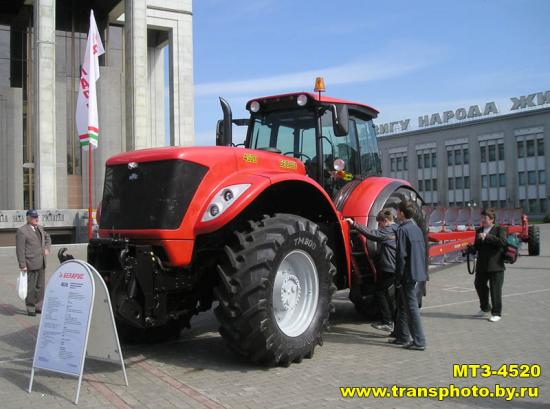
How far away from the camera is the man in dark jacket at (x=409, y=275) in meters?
6.32

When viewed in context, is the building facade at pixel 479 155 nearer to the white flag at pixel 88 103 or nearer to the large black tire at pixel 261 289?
the white flag at pixel 88 103

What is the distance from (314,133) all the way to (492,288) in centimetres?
344

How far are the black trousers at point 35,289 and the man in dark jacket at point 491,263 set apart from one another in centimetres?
699

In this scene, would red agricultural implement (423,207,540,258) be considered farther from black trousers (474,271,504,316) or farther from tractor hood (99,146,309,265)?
tractor hood (99,146,309,265)

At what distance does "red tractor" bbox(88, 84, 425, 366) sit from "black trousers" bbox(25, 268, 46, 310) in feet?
11.6

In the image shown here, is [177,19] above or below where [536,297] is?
above

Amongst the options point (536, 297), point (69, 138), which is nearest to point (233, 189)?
point (536, 297)

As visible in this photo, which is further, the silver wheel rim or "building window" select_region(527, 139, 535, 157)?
"building window" select_region(527, 139, 535, 157)

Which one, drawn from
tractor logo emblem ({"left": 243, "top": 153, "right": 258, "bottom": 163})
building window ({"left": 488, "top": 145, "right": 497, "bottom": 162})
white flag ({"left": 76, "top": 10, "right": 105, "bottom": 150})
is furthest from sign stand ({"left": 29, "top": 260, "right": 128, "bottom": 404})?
building window ({"left": 488, "top": 145, "right": 497, "bottom": 162})

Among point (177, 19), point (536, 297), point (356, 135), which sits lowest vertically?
point (536, 297)

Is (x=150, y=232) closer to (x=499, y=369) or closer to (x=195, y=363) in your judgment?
(x=195, y=363)

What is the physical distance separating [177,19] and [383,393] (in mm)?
35688

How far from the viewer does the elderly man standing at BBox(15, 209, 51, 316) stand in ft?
30.2

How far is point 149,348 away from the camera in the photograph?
6449 millimetres
